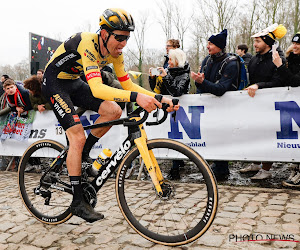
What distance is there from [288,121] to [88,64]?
3540 mm

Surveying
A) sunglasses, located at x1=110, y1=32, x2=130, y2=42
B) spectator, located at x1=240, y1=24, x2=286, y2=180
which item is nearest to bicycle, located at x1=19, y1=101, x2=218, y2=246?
sunglasses, located at x1=110, y1=32, x2=130, y2=42

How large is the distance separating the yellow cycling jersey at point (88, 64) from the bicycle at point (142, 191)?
0.36 m

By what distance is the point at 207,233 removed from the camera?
3.28m

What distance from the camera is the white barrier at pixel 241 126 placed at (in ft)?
16.6

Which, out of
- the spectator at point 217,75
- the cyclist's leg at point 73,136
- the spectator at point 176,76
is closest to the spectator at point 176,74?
the spectator at point 176,76

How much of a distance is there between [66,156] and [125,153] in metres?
0.81

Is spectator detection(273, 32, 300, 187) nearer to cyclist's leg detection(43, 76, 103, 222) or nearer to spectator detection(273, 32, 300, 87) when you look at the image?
spectator detection(273, 32, 300, 87)

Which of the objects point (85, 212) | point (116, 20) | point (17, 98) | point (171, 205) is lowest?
point (171, 205)

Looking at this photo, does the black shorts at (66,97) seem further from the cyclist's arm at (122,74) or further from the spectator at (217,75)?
the spectator at (217,75)

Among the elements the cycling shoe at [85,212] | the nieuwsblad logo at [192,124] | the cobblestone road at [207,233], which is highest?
the nieuwsblad logo at [192,124]

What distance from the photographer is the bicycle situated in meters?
2.87

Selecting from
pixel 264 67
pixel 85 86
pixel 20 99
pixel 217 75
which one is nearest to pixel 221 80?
pixel 217 75

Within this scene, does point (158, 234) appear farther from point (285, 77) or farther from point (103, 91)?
point (285, 77)

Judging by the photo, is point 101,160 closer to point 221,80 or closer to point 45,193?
point 45,193
